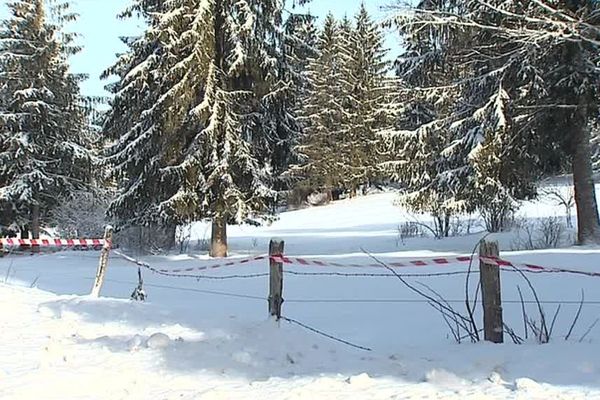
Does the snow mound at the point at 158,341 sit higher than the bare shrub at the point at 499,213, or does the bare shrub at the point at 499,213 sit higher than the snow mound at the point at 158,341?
the bare shrub at the point at 499,213

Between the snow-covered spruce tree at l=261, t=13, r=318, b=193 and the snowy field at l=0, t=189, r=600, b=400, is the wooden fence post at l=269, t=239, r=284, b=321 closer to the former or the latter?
the snowy field at l=0, t=189, r=600, b=400

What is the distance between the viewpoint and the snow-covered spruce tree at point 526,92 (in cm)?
1443

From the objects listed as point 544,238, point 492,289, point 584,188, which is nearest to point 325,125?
point 544,238

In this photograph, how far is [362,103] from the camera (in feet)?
157

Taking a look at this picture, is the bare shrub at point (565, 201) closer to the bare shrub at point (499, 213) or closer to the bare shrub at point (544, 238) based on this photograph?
the bare shrub at point (499, 213)

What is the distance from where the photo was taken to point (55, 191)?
27.6m

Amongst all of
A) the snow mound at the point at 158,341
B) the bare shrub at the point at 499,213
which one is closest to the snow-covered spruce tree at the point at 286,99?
the bare shrub at the point at 499,213

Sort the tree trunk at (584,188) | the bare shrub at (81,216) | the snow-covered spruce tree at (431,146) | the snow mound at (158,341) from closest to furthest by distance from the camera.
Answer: the snow mound at (158,341) < the tree trunk at (584,188) < the snow-covered spruce tree at (431,146) < the bare shrub at (81,216)

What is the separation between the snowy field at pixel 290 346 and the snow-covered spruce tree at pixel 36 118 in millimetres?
15873

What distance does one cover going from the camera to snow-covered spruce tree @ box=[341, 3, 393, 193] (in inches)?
1882

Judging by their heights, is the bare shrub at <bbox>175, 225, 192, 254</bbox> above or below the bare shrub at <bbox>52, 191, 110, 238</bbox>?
below

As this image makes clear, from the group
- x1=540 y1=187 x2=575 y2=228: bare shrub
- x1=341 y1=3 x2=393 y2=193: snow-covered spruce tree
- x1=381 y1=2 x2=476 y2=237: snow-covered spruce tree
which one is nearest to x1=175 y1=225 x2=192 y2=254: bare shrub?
x1=381 y1=2 x2=476 y2=237: snow-covered spruce tree

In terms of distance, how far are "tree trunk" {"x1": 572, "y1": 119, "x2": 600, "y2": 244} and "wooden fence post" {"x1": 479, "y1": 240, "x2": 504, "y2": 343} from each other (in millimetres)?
10288

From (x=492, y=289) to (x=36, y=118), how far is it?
2461 cm
